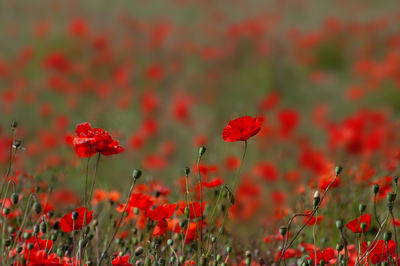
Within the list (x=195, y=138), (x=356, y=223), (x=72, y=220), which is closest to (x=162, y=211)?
(x=72, y=220)

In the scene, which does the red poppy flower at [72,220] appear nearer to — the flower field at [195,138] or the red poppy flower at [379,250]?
the flower field at [195,138]

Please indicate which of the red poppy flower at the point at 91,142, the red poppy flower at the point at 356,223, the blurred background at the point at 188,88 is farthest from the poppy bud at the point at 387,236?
the blurred background at the point at 188,88

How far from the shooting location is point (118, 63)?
26.3 ft

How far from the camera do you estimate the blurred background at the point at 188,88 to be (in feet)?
15.3

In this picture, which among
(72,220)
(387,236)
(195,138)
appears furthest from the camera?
(195,138)

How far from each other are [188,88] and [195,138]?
198 centimetres

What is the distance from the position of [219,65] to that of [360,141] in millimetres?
3748

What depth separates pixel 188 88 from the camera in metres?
7.46

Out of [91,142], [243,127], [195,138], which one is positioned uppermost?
[195,138]

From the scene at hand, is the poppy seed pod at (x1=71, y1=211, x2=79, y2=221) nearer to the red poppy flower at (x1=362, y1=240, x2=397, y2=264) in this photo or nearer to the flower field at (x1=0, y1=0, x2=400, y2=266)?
the flower field at (x1=0, y1=0, x2=400, y2=266)

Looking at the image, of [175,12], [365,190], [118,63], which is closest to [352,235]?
[365,190]

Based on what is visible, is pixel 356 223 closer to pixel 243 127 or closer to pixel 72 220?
pixel 243 127

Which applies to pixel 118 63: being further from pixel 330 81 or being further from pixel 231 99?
pixel 330 81

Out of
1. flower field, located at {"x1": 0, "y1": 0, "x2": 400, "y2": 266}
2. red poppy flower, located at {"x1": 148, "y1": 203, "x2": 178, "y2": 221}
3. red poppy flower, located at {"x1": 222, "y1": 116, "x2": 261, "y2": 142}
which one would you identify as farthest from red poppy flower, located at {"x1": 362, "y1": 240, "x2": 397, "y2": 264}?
red poppy flower, located at {"x1": 148, "y1": 203, "x2": 178, "y2": 221}
